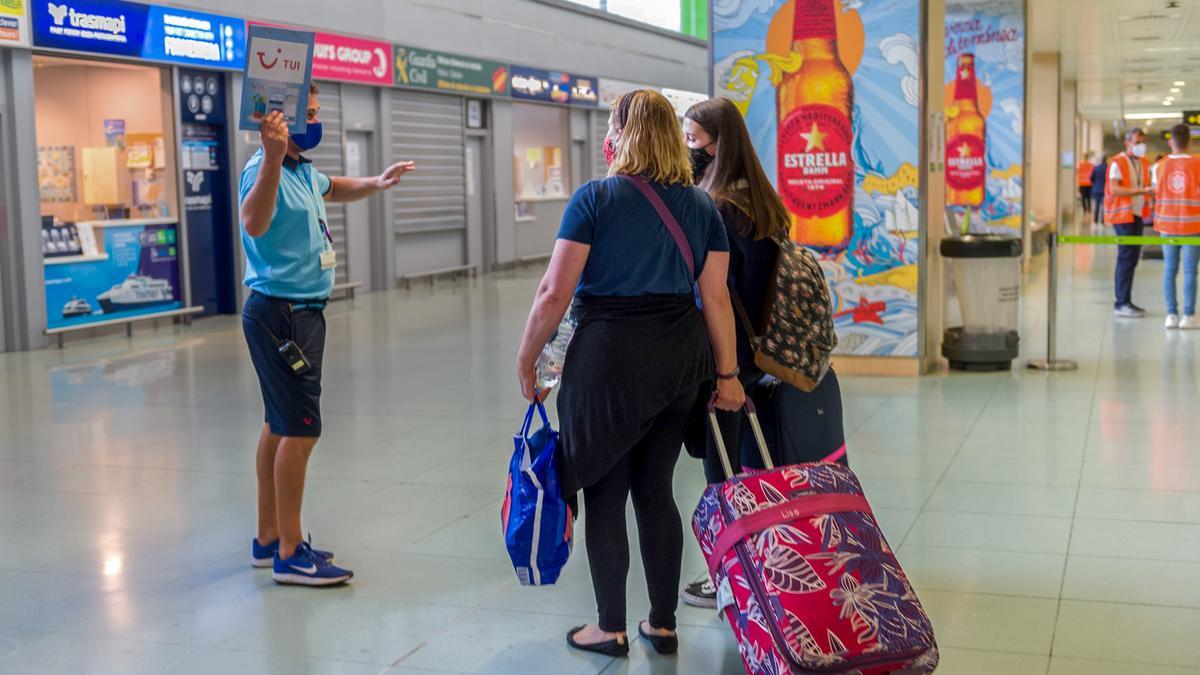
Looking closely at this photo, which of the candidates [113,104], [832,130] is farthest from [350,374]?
[113,104]

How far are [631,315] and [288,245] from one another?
1.31m

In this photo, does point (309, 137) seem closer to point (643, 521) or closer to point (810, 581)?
point (643, 521)

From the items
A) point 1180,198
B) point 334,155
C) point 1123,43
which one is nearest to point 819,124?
point 1180,198

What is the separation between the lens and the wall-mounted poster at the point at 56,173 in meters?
11.1

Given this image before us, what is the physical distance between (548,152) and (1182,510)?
16375mm

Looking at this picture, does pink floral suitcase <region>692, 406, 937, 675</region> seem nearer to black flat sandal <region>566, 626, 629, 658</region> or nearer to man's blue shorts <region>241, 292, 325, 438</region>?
black flat sandal <region>566, 626, 629, 658</region>

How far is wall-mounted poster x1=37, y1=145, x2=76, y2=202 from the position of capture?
1105 cm

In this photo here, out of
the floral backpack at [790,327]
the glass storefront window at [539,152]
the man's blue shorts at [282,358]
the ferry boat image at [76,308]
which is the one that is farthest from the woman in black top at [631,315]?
the glass storefront window at [539,152]

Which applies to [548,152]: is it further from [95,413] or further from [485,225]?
[95,413]

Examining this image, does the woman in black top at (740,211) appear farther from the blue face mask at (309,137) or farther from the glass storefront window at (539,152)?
the glass storefront window at (539,152)

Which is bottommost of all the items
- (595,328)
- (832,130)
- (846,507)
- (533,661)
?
(533,661)

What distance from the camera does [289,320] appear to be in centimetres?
408

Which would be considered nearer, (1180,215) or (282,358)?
(282,358)

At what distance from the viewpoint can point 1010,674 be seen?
10.9ft
